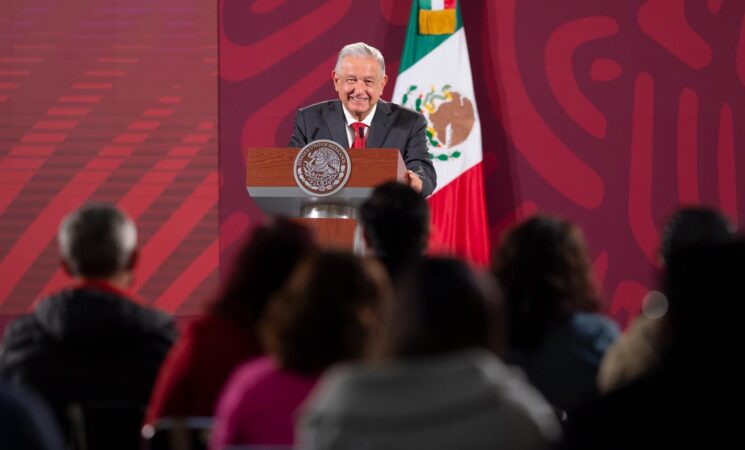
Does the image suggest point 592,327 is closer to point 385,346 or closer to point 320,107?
point 385,346

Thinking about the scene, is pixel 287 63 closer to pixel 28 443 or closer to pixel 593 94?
pixel 593 94

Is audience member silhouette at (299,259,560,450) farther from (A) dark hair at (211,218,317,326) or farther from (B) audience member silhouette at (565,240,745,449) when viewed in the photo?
(A) dark hair at (211,218,317,326)

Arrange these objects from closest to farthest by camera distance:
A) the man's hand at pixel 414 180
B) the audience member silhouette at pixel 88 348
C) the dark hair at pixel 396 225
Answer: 1. the audience member silhouette at pixel 88 348
2. the dark hair at pixel 396 225
3. the man's hand at pixel 414 180

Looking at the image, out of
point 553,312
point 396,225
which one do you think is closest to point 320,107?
point 396,225

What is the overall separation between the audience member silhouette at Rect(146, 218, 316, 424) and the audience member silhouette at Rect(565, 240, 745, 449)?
764 millimetres

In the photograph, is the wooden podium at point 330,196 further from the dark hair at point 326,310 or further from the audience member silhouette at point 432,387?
the audience member silhouette at point 432,387

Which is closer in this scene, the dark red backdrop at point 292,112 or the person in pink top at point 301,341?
the person in pink top at point 301,341

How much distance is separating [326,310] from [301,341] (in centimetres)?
8

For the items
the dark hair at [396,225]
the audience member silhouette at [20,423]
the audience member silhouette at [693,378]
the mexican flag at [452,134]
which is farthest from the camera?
the mexican flag at [452,134]

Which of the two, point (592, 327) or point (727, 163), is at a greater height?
point (592, 327)

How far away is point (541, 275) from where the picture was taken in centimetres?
233

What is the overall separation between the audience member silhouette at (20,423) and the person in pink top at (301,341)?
0.28 metres

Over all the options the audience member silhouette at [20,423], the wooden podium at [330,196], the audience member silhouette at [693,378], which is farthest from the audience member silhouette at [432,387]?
the wooden podium at [330,196]

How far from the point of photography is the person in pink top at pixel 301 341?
1.55 meters
